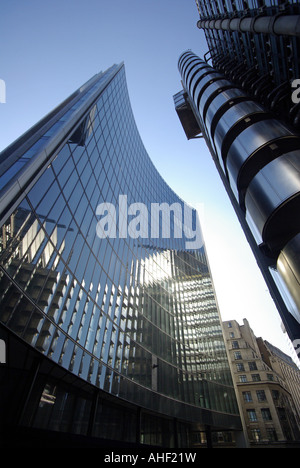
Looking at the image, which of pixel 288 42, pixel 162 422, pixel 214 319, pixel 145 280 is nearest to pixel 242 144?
pixel 288 42

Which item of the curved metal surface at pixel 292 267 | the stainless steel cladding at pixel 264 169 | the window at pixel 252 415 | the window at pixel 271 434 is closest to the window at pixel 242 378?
the window at pixel 252 415

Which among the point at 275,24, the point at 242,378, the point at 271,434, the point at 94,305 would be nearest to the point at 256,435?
the point at 271,434

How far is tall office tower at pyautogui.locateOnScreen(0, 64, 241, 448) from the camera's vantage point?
1035cm

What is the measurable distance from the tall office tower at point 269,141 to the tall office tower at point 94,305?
9.43m

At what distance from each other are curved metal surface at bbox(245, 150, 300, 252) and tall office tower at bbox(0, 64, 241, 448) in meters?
9.49

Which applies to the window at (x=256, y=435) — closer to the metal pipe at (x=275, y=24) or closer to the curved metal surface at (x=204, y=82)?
the curved metal surface at (x=204, y=82)

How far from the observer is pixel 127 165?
3088 cm

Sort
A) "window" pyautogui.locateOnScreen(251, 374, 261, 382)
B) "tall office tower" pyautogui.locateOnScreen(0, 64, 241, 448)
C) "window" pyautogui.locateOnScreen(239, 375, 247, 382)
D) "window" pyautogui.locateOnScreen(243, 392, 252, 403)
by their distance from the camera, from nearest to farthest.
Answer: "tall office tower" pyautogui.locateOnScreen(0, 64, 241, 448)
"window" pyautogui.locateOnScreen(243, 392, 252, 403)
"window" pyautogui.locateOnScreen(251, 374, 261, 382)
"window" pyautogui.locateOnScreen(239, 375, 247, 382)

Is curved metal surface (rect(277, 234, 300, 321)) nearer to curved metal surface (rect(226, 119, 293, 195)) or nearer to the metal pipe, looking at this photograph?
curved metal surface (rect(226, 119, 293, 195))

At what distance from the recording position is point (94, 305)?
16125 mm

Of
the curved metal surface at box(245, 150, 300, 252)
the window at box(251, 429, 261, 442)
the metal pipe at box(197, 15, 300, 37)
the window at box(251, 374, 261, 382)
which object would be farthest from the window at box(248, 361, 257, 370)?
the metal pipe at box(197, 15, 300, 37)

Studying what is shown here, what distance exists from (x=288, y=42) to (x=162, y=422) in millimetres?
29533

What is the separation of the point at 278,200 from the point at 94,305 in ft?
43.4
